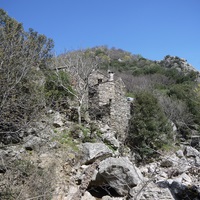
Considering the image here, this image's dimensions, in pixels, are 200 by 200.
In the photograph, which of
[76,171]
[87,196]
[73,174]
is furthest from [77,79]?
[87,196]

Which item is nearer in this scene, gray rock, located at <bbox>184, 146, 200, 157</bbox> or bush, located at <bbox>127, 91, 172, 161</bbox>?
gray rock, located at <bbox>184, 146, 200, 157</bbox>

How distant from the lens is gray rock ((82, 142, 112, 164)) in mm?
8609

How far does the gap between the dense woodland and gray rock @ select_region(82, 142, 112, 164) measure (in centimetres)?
246

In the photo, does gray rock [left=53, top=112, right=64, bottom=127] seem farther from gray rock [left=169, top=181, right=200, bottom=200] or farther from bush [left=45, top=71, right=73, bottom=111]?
gray rock [left=169, top=181, right=200, bottom=200]

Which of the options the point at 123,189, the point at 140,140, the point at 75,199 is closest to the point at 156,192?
the point at 123,189

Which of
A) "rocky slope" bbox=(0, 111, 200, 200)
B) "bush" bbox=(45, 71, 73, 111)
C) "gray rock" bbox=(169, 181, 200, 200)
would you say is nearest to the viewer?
"rocky slope" bbox=(0, 111, 200, 200)

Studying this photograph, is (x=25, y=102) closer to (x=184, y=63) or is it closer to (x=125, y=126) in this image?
(x=125, y=126)

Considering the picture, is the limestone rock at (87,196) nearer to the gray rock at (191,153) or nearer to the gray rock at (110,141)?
the gray rock at (110,141)

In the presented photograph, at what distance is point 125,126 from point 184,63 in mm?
33973

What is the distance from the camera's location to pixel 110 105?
13.3 metres

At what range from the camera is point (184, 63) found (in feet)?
138

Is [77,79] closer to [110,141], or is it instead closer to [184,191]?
[110,141]

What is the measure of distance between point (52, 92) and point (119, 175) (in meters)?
6.27

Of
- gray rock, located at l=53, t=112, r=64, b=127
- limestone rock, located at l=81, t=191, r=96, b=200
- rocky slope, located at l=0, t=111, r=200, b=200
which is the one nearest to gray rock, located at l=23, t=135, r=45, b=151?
rocky slope, located at l=0, t=111, r=200, b=200
